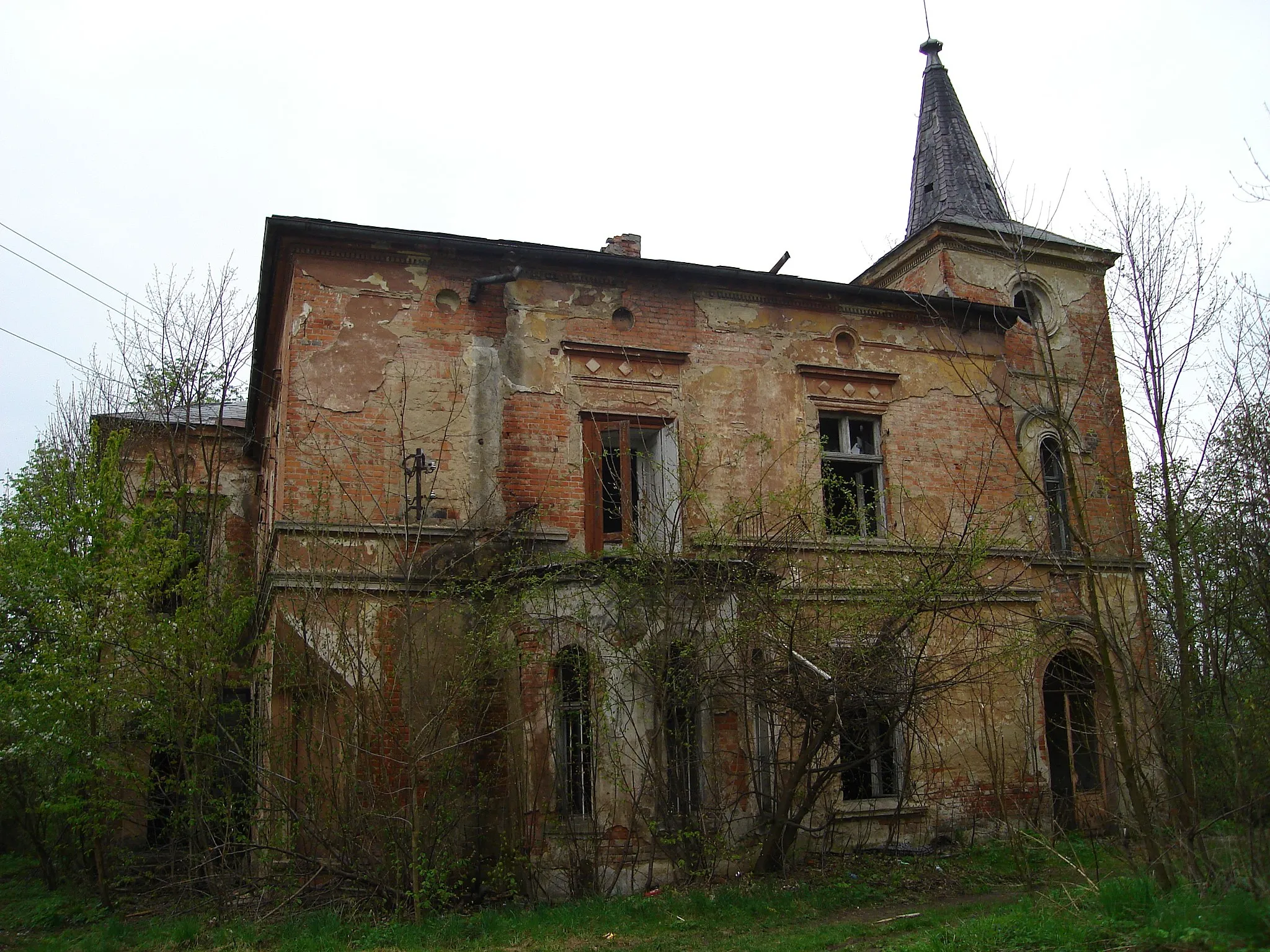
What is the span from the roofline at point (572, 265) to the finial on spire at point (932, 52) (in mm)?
7743

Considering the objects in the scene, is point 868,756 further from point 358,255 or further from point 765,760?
point 358,255

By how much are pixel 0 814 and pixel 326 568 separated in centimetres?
1062

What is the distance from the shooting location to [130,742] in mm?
10922

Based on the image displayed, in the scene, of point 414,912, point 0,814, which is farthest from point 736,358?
point 0,814

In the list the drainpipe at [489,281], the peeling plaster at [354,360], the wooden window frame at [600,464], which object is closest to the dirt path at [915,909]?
the wooden window frame at [600,464]

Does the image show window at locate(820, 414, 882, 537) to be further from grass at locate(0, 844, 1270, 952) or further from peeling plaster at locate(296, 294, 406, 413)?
peeling plaster at locate(296, 294, 406, 413)

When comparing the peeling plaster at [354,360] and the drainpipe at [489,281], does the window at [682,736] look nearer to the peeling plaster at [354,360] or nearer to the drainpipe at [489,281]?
the peeling plaster at [354,360]

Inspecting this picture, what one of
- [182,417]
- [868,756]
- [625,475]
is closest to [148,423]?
[182,417]

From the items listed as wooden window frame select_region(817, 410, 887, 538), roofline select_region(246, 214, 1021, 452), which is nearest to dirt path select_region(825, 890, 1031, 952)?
wooden window frame select_region(817, 410, 887, 538)

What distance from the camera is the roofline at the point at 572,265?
11.7 metres

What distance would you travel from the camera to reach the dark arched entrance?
13.6 metres

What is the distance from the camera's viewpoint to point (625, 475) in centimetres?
1194

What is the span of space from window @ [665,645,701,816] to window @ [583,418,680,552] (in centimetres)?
176

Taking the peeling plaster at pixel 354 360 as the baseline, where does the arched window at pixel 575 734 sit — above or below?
below
